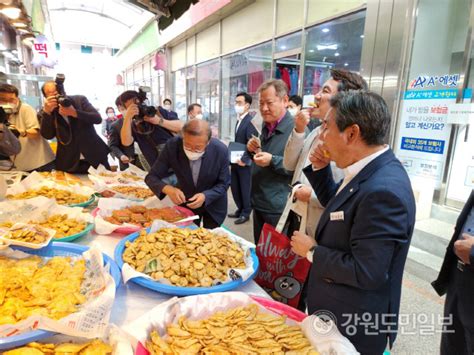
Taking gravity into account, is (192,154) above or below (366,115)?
below

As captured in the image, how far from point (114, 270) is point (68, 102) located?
73.5 inches

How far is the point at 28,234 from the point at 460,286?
1751 millimetres

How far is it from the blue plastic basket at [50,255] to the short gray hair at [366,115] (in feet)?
3.08

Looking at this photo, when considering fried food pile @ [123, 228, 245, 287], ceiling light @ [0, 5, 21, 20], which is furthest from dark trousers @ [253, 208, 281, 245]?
ceiling light @ [0, 5, 21, 20]

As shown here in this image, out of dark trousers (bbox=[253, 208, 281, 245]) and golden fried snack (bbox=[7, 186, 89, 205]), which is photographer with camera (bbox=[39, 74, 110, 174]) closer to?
golden fried snack (bbox=[7, 186, 89, 205])

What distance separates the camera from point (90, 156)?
9.16ft

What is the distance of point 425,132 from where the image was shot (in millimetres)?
3164

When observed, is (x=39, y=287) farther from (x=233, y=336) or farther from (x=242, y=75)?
(x=242, y=75)

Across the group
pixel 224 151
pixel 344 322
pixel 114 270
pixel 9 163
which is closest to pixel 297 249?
pixel 344 322

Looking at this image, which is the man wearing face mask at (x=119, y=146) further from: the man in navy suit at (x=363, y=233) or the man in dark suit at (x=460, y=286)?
the man in dark suit at (x=460, y=286)

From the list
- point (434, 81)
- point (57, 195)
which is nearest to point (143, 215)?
point (57, 195)

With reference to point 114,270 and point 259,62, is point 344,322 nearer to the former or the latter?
point 114,270

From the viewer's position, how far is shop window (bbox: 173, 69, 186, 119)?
948cm

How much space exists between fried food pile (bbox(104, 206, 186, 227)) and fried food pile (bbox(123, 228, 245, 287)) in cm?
26
